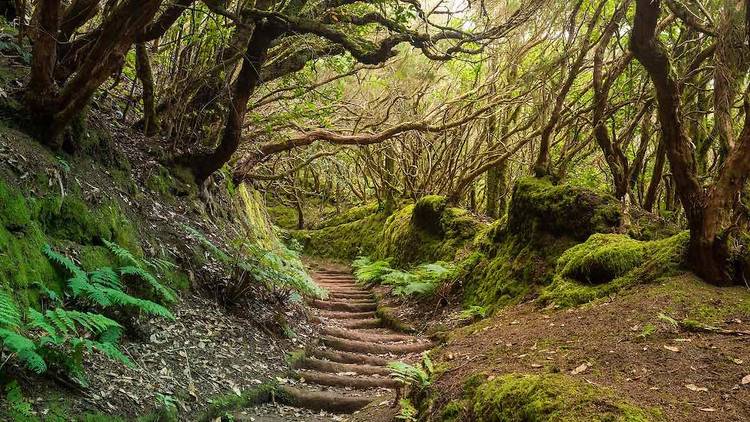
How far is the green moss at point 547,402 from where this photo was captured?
2863 mm

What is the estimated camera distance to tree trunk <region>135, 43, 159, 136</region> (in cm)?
656

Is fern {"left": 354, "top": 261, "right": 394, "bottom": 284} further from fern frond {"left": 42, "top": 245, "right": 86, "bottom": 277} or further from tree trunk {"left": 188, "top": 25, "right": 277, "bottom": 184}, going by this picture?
fern frond {"left": 42, "top": 245, "right": 86, "bottom": 277}

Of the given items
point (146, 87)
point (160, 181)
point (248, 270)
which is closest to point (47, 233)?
point (248, 270)

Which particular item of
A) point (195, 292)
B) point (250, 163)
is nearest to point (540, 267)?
point (195, 292)

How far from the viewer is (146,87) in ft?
22.9

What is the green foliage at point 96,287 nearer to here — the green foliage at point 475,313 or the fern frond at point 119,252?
the fern frond at point 119,252

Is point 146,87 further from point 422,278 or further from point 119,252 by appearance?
point 422,278

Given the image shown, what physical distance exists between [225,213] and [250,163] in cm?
150

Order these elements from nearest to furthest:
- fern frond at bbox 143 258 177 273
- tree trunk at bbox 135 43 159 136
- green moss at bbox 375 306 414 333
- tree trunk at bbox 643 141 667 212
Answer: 1. fern frond at bbox 143 258 177 273
2. tree trunk at bbox 135 43 159 136
3. tree trunk at bbox 643 141 667 212
4. green moss at bbox 375 306 414 333

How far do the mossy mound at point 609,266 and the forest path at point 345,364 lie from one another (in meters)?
2.17

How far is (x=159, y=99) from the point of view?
7.90 metres

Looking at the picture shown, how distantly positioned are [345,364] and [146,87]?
15.2 feet

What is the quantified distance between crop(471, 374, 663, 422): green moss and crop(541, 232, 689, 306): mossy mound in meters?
2.32

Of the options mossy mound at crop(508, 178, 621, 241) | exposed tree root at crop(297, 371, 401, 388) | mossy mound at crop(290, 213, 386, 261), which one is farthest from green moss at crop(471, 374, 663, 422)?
mossy mound at crop(290, 213, 386, 261)
